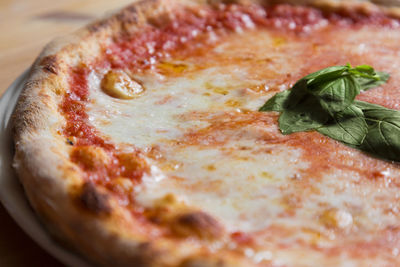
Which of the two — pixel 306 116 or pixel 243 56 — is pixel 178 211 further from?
pixel 243 56

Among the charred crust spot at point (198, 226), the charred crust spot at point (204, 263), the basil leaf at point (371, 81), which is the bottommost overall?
the basil leaf at point (371, 81)

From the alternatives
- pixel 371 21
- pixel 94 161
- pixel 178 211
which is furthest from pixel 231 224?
pixel 371 21

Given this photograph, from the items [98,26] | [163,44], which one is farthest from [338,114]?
[98,26]

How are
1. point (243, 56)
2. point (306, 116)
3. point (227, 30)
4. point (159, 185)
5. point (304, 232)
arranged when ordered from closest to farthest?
point (304, 232) < point (159, 185) < point (306, 116) < point (243, 56) < point (227, 30)

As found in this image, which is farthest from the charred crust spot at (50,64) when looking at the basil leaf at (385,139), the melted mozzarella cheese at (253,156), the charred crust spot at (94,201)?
the basil leaf at (385,139)

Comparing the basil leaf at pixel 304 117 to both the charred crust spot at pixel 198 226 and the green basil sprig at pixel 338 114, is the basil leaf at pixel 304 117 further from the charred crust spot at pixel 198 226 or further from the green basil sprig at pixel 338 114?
the charred crust spot at pixel 198 226

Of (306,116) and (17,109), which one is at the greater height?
(17,109)
